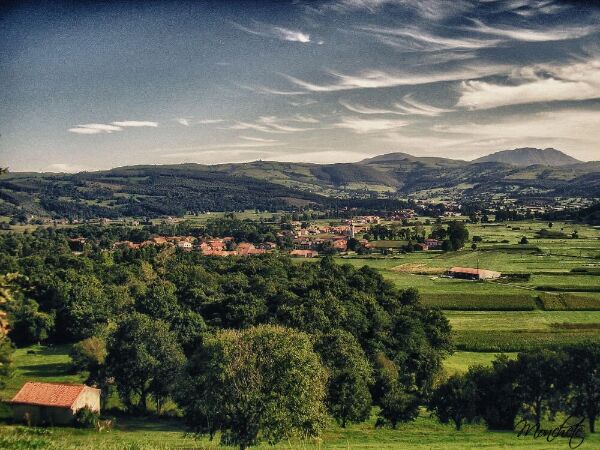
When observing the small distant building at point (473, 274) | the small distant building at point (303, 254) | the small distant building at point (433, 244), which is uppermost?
the small distant building at point (433, 244)

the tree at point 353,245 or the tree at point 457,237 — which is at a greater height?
the tree at point 457,237

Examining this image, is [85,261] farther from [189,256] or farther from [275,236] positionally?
[275,236]

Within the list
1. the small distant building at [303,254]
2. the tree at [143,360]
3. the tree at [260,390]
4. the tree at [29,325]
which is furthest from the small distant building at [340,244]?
the tree at [260,390]

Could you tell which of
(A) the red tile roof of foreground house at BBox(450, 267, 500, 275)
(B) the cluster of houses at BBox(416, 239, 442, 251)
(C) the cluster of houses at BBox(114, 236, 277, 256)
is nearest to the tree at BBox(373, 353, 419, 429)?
(A) the red tile roof of foreground house at BBox(450, 267, 500, 275)

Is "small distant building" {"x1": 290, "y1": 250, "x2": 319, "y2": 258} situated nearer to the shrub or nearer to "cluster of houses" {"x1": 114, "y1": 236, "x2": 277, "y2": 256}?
"cluster of houses" {"x1": 114, "y1": 236, "x2": 277, "y2": 256}

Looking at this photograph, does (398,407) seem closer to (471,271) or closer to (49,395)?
(49,395)

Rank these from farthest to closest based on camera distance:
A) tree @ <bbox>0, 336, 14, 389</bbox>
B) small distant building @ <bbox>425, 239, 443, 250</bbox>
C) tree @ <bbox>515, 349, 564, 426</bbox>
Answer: small distant building @ <bbox>425, 239, 443, 250</bbox>
tree @ <bbox>0, 336, 14, 389</bbox>
tree @ <bbox>515, 349, 564, 426</bbox>

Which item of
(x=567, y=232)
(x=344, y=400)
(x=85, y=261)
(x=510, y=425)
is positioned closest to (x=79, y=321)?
(x=85, y=261)

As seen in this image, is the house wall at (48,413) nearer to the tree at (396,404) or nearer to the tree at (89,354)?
the tree at (89,354)
